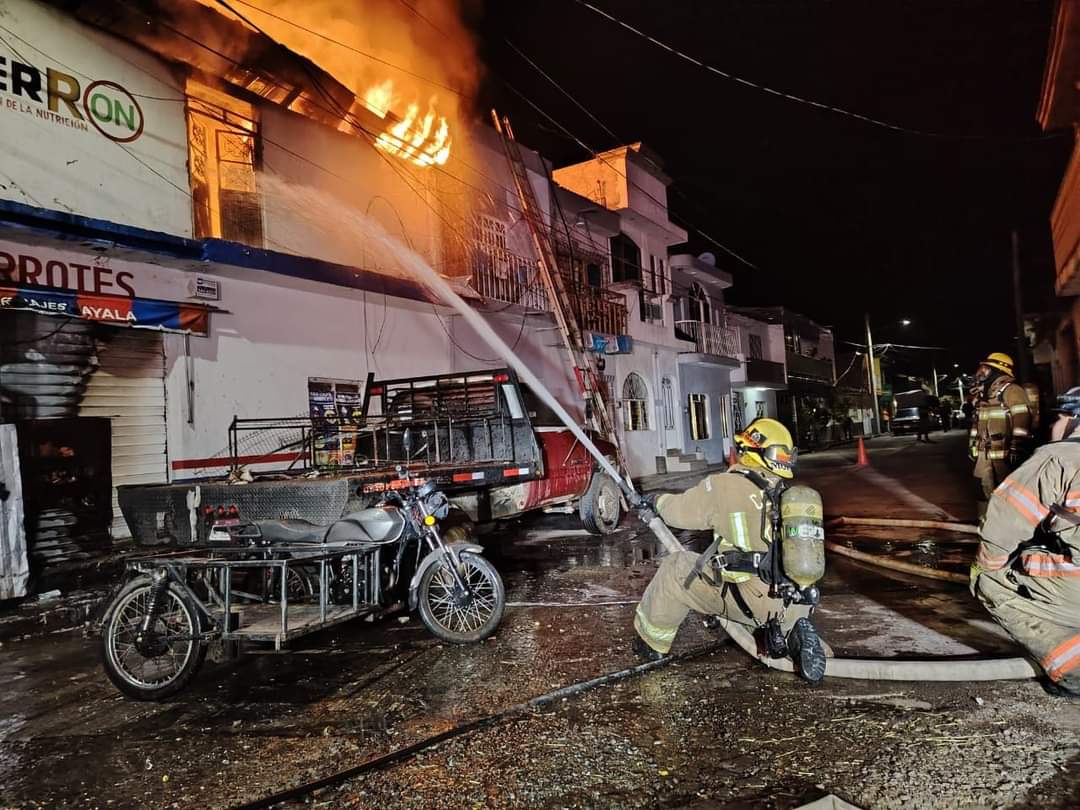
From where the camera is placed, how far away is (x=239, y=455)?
9703 millimetres

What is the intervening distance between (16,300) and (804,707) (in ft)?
27.7

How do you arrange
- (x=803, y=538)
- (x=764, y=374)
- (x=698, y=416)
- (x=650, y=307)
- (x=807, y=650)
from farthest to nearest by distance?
1. (x=764, y=374)
2. (x=698, y=416)
3. (x=650, y=307)
4. (x=807, y=650)
5. (x=803, y=538)

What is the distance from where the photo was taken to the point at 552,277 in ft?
52.6

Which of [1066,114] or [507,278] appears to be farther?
[507,278]

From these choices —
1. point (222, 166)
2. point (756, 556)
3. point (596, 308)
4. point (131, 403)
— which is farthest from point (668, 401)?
point (756, 556)

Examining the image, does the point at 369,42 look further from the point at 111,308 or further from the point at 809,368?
the point at 809,368

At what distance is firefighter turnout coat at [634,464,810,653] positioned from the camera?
3785mm

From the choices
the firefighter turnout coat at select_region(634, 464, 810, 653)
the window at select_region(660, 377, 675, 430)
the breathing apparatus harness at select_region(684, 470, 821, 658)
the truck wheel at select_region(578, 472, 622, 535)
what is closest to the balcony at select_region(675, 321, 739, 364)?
the window at select_region(660, 377, 675, 430)

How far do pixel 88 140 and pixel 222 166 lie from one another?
1956mm

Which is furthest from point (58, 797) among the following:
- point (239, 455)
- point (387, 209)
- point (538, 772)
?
point (387, 209)

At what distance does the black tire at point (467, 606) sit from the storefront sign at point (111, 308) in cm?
585

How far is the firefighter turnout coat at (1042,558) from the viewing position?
3.20m

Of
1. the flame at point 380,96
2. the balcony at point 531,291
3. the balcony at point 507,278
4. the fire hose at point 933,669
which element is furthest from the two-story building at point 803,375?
the fire hose at point 933,669

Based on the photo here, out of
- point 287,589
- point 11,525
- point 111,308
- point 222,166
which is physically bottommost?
point 287,589
